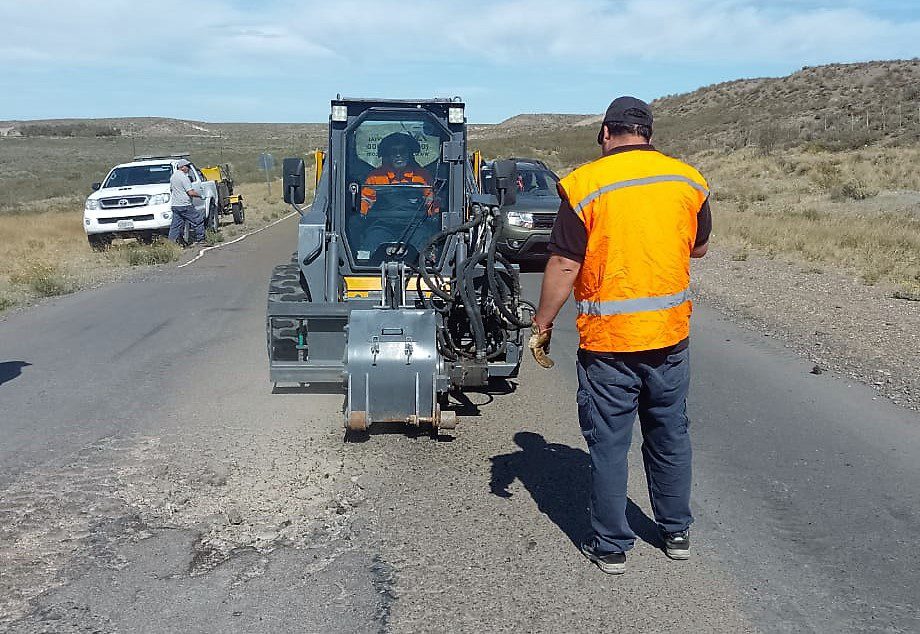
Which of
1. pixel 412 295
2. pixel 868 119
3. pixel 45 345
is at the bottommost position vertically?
pixel 45 345

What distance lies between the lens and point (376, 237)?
8.80 m

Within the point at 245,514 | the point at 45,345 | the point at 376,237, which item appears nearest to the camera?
the point at 245,514

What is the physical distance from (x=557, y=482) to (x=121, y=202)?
1692 cm

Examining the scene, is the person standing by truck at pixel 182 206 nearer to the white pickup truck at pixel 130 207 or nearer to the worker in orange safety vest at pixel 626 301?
the white pickup truck at pixel 130 207

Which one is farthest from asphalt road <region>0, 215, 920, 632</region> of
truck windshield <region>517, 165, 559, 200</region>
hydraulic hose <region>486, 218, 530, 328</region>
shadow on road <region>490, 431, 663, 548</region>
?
truck windshield <region>517, 165, 559, 200</region>

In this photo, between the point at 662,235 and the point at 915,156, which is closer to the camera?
the point at 662,235

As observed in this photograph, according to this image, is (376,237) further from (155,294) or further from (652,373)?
(155,294)

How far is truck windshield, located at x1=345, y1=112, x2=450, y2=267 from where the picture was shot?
8.74 metres

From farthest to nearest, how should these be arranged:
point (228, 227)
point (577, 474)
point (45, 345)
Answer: point (228, 227), point (45, 345), point (577, 474)

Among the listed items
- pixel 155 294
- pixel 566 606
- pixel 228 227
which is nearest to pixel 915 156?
pixel 228 227

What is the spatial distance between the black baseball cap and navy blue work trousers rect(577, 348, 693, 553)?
1087mm

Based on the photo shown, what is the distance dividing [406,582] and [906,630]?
2.18 m

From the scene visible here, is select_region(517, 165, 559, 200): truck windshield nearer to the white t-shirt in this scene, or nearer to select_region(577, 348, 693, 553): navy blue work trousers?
the white t-shirt

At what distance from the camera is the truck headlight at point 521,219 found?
53.9 feet
